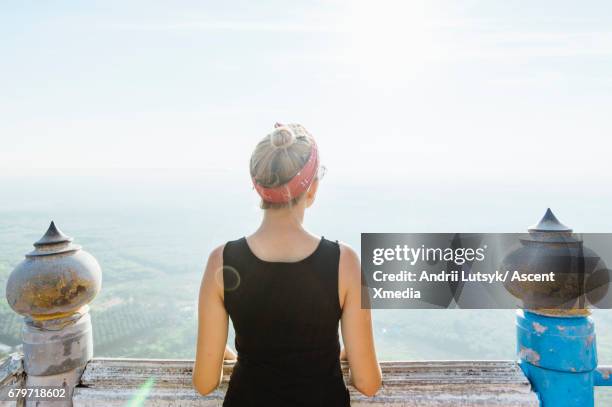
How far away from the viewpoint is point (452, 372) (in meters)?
2.36

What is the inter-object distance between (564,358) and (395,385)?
3.07 ft

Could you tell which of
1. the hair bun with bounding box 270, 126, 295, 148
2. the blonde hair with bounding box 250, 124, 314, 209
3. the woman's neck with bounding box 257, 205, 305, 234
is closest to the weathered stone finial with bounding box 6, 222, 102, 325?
the woman's neck with bounding box 257, 205, 305, 234

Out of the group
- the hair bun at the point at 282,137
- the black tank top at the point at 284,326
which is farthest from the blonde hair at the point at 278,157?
the black tank top at the point at 284,326

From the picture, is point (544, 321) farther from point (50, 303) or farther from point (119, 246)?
point (119, 246)

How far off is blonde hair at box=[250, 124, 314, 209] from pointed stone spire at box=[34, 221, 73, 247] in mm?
1579

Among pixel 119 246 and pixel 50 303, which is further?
pixel 119 246

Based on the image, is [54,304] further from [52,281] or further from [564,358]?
[564,358]

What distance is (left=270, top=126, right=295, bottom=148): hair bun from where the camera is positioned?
1.60 meters

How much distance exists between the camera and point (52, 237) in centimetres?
244

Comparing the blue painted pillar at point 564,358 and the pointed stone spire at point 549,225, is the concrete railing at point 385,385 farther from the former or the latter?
the pointed stone spire at point 549,225

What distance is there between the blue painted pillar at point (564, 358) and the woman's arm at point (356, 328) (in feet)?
3.50

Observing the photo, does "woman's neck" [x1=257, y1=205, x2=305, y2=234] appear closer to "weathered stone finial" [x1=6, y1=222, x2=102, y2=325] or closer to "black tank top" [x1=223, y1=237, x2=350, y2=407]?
"black tank top" [x1=223, y1=237, x2=350, y2=407]

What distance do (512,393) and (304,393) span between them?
4.38 feet

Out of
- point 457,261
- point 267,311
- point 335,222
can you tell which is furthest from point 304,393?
point 335,222
